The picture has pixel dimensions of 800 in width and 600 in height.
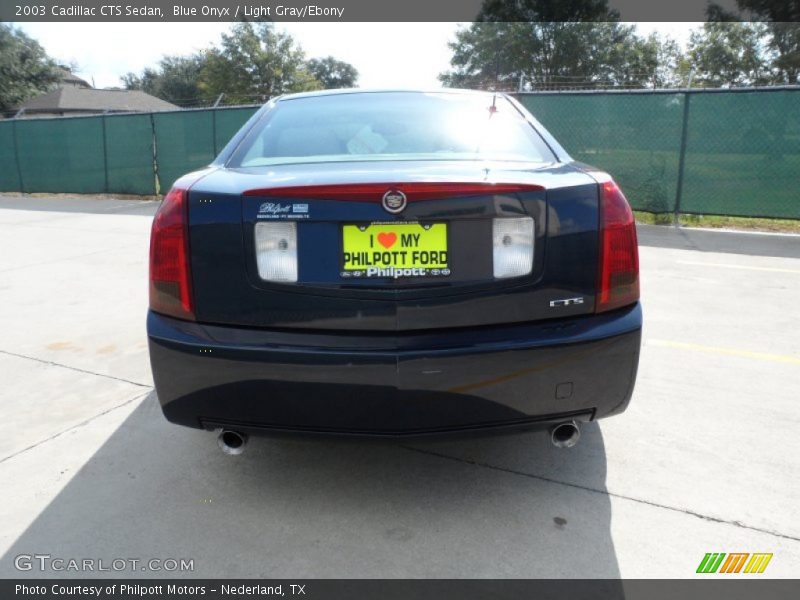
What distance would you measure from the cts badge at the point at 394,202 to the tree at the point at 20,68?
48.4 metres

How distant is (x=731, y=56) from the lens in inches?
1684

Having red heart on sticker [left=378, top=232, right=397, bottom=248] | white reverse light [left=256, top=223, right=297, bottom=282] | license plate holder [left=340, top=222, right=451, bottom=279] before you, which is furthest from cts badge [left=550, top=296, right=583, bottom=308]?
white reverse light [left=256, top=223, right=297, bottom=282]

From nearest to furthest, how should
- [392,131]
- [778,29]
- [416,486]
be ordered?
[416,486]
[392,131]
[778,29]

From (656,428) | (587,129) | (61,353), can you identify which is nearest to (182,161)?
(587,129)

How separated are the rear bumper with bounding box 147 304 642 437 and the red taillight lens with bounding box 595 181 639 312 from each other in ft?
0.23

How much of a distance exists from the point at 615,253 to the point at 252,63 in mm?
52019

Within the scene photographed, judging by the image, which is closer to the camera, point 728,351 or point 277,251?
point 277,251

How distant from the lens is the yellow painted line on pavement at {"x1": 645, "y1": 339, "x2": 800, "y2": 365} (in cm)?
397

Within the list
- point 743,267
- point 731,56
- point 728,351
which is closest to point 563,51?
point 731,56

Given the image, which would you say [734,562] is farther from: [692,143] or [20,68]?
[20,68]

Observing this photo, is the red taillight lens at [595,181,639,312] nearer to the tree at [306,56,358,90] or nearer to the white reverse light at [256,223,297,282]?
the white reverse light at [256,223,297,282]

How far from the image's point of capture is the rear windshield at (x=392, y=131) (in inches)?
104

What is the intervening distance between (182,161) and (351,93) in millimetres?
11708

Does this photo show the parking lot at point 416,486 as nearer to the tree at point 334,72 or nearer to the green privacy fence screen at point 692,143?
the green privacy fence screen at point 692,143
